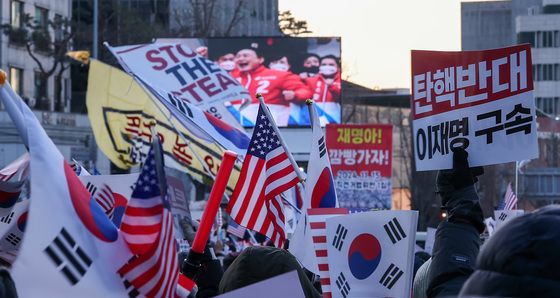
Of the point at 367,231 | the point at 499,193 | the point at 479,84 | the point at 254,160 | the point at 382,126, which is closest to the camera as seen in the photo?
the point at 479,84

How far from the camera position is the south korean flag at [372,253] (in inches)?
220

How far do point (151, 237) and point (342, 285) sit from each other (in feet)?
7.52

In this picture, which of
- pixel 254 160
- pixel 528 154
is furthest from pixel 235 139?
pixel 528 154

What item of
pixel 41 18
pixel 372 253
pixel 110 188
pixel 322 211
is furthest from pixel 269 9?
pixel 372 253

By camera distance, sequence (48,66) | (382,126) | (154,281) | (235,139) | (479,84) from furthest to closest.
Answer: (48,66), (382,126), (235,139), (479,84), (154,281)

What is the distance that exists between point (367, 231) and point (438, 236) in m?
1.86

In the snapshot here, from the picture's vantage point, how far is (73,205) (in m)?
3.61

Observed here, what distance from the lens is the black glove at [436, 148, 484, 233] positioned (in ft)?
13.3

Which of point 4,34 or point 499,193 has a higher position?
point 4,34

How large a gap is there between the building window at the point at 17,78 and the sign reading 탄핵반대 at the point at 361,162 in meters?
22.3

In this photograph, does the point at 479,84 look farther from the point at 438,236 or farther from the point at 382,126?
the point at 382,126

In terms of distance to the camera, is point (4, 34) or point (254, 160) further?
point (4, 34)

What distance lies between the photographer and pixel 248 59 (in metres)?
41.8

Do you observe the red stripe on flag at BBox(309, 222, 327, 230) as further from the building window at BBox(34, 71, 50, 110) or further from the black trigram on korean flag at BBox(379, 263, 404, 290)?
the building window at BBox(34, 71, 50, 110)
